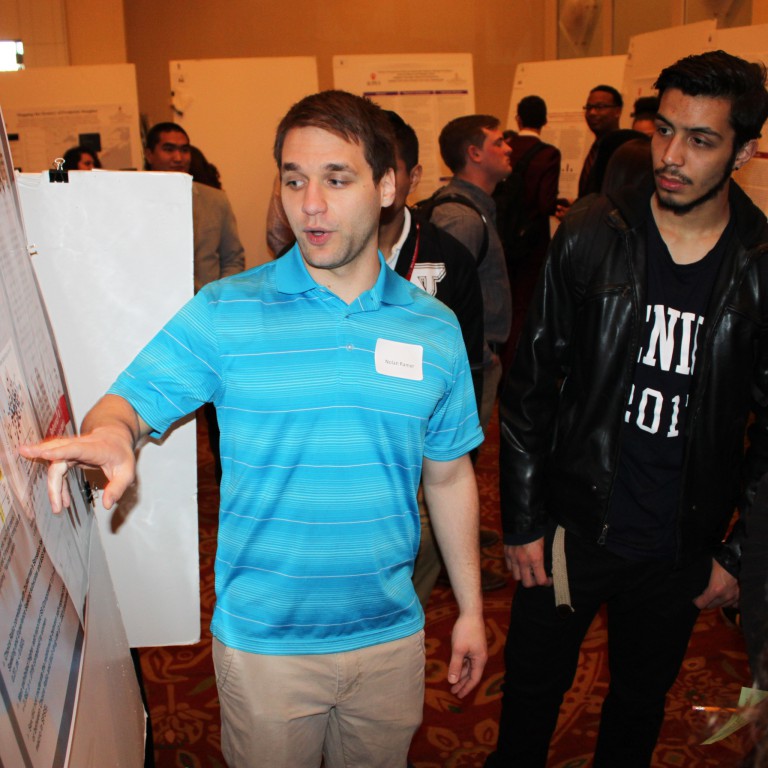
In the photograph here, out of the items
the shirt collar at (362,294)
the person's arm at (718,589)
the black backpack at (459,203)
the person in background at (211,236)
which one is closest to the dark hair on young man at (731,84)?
the shirt collar at (362,294)

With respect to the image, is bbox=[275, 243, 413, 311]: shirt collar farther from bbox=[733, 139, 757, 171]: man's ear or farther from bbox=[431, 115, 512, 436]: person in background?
bbox=[431, 115, 512, 436]: person in background

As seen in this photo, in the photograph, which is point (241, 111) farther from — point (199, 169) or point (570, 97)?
point (570, 97)

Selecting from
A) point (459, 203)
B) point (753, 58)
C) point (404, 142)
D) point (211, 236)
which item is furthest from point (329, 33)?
point (404, 142)

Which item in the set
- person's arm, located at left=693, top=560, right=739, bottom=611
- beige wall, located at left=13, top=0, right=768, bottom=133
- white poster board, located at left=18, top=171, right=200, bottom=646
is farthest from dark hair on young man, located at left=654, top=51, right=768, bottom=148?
beige wall, located at left=13, top=0, right=768, bottom=133

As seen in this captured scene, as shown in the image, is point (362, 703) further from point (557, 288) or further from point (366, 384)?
point (557, 288)

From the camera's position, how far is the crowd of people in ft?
4.55

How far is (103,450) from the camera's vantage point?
1.10 meters

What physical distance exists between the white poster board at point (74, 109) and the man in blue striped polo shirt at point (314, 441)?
4.97 metres

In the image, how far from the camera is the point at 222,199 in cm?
401

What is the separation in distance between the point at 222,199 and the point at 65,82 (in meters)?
2.76

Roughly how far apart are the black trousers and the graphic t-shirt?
0.26ft

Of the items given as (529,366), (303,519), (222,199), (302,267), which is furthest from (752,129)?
(222,199)

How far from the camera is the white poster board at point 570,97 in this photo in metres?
6.51

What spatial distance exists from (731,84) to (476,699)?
1.93m
